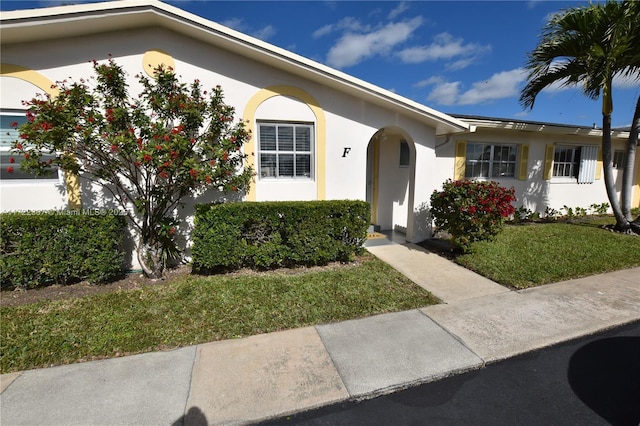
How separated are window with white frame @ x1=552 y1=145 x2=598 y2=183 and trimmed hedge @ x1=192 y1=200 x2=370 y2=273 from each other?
9047mm

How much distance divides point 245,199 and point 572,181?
11869 mm

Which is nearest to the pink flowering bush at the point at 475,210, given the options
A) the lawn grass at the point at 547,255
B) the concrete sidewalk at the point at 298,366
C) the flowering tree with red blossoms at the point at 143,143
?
the lawn grass at the point at 547,255

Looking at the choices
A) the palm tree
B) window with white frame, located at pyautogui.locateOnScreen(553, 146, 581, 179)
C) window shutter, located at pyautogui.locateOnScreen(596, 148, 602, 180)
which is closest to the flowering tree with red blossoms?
the palm tree

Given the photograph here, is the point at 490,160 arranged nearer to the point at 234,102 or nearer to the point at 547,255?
the point at 547,255

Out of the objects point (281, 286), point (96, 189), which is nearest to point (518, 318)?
point (281, 286)

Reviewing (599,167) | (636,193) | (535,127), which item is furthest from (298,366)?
(636,193)

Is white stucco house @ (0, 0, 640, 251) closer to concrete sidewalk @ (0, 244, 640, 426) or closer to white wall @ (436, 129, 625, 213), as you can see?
white wall @ (436, 129, 625, 213)

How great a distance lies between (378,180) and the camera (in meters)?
8.41

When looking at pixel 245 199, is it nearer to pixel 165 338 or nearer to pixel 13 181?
pixel 165 338

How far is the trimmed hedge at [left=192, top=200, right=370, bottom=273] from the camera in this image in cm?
502

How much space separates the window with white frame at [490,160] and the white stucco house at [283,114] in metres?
0.03

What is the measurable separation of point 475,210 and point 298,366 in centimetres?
482

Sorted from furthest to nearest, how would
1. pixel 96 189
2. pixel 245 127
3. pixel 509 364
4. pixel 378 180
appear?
pixel 378 180
pixel 245 127
pixel 96 189
pixel 509 364

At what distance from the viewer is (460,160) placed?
8555mm
